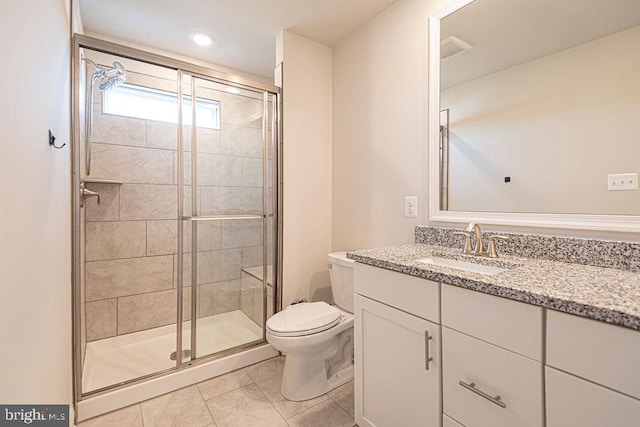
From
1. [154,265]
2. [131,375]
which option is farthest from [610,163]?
[154,265]

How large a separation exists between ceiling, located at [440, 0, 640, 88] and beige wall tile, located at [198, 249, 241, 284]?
1766 mm

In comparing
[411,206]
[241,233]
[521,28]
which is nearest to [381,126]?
[411,206]

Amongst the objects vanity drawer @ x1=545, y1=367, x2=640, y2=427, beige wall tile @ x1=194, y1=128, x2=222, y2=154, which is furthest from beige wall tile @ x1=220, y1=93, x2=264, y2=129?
vanity drawer @ x1=545, y1=367, x2=640, y2=427

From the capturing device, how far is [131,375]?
6.05ft

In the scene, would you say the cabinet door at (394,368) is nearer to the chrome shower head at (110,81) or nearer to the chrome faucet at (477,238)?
the chrome faucet at (477,238)

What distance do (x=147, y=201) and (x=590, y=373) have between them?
268 cm

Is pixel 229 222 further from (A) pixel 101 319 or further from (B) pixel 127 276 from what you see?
(A) pixel 101 319

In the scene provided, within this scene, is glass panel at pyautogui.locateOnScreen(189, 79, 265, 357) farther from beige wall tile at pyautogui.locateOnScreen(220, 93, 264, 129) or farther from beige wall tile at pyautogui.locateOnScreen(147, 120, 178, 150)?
beige wall tile at pyautogui.locateOnScreen(147, 120, 178, 150)

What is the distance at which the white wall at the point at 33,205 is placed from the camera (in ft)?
2.13

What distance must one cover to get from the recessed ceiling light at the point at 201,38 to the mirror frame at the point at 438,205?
1.57 meters

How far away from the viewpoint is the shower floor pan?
188cm

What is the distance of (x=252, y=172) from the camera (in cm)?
215

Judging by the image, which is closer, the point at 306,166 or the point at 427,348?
the point at 427,348

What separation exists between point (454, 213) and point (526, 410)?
0.96 meters
